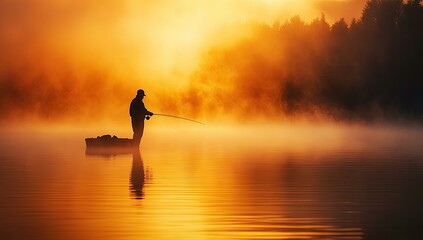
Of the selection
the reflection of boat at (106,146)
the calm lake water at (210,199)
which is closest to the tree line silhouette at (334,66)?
the reflection of boat at (106,146)

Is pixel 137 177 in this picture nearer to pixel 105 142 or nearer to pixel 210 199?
pixel 210 199

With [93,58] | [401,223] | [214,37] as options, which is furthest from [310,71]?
[401,223]

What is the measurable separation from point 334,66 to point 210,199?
112 m

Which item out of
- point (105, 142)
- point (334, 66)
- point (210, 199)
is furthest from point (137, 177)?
point (334, 66)

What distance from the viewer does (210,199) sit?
1777 cm

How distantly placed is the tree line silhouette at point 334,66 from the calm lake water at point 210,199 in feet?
288

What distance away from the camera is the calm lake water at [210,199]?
45.5 feet

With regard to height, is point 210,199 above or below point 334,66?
below

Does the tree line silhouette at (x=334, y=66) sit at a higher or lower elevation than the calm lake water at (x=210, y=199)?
higher

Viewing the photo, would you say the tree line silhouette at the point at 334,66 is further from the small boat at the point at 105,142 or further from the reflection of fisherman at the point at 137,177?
the reflection of fisherman at the point at 137,177

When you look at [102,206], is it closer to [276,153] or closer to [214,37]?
[276,153]

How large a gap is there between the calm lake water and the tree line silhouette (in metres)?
87.7

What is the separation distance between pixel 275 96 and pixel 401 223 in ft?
383

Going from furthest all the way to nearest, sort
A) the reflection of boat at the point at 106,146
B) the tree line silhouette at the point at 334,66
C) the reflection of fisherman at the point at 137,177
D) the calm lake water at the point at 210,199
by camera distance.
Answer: the tree line silhouette at the point at 334,66 → the reflection of boat at the point at 106,146 → the reflection of fisherman at the point at 137,177 → the calm lake water at the point at 210,199
